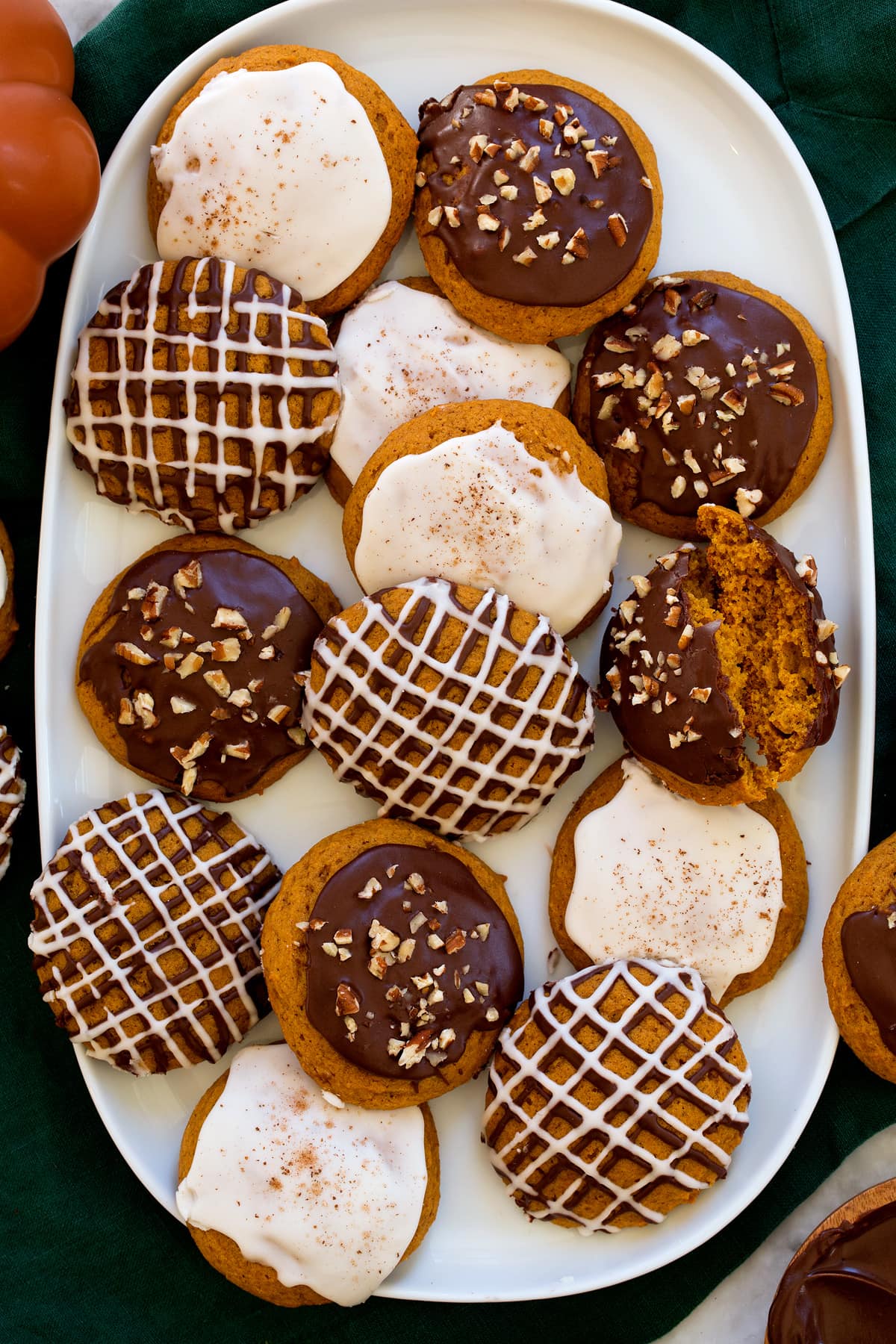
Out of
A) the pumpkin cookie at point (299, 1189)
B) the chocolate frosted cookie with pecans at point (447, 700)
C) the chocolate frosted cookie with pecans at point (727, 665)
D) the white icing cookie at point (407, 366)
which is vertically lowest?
the pumpkin cookie at point (299, 1189)

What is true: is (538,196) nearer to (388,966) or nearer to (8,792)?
(388,966)

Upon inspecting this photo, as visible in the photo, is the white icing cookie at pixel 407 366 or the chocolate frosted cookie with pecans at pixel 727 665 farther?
the white icing cookie at pixel 407 366

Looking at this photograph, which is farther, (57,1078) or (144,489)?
(57,1078)

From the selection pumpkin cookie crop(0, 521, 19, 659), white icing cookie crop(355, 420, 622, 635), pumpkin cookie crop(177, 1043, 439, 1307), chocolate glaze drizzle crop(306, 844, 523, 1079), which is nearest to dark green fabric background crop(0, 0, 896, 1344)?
pumpkin cookie crop(0, 521, 19, 659)

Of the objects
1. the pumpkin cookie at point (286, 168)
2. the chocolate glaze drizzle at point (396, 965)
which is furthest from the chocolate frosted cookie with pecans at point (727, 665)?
the pumpkin cookie at point (286, 168)

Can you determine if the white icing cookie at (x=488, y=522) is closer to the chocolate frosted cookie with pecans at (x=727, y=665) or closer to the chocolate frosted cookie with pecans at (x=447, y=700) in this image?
the chocolate frosted cookie with pecans at (x=447, y=700)

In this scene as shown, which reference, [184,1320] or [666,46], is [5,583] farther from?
[666,46]

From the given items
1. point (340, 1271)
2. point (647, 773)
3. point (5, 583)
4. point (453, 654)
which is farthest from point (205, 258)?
point (340, 1271)
